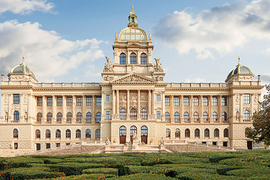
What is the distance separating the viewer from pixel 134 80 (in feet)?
219

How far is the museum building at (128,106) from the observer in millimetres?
66625

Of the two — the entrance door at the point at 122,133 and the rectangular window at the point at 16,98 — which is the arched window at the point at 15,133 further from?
the entrance door at the point at 122,133

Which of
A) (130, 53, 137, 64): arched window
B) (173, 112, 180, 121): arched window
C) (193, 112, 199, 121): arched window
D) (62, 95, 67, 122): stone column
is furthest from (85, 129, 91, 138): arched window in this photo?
(193, 112, 199, 121): arched window

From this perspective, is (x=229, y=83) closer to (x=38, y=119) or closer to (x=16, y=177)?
(x=38, y=119)

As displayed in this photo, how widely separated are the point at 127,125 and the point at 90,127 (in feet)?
32.2

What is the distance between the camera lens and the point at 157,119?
6762 cm

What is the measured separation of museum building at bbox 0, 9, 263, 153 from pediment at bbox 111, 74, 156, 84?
208 millimetres

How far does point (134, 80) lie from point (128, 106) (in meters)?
5.58

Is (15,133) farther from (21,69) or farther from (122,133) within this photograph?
(122,133)

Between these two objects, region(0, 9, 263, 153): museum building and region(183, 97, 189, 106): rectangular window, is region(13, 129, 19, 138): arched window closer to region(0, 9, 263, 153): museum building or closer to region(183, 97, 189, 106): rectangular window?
region(0, 9, 263, 153): museum building

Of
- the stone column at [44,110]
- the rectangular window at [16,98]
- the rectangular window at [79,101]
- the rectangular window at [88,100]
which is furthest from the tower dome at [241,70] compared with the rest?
the rectangular window at [16,98]

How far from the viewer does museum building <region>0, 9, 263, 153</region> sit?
219 feet

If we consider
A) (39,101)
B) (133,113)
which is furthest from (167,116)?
(39,101)

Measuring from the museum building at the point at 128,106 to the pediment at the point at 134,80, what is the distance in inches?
8.2
